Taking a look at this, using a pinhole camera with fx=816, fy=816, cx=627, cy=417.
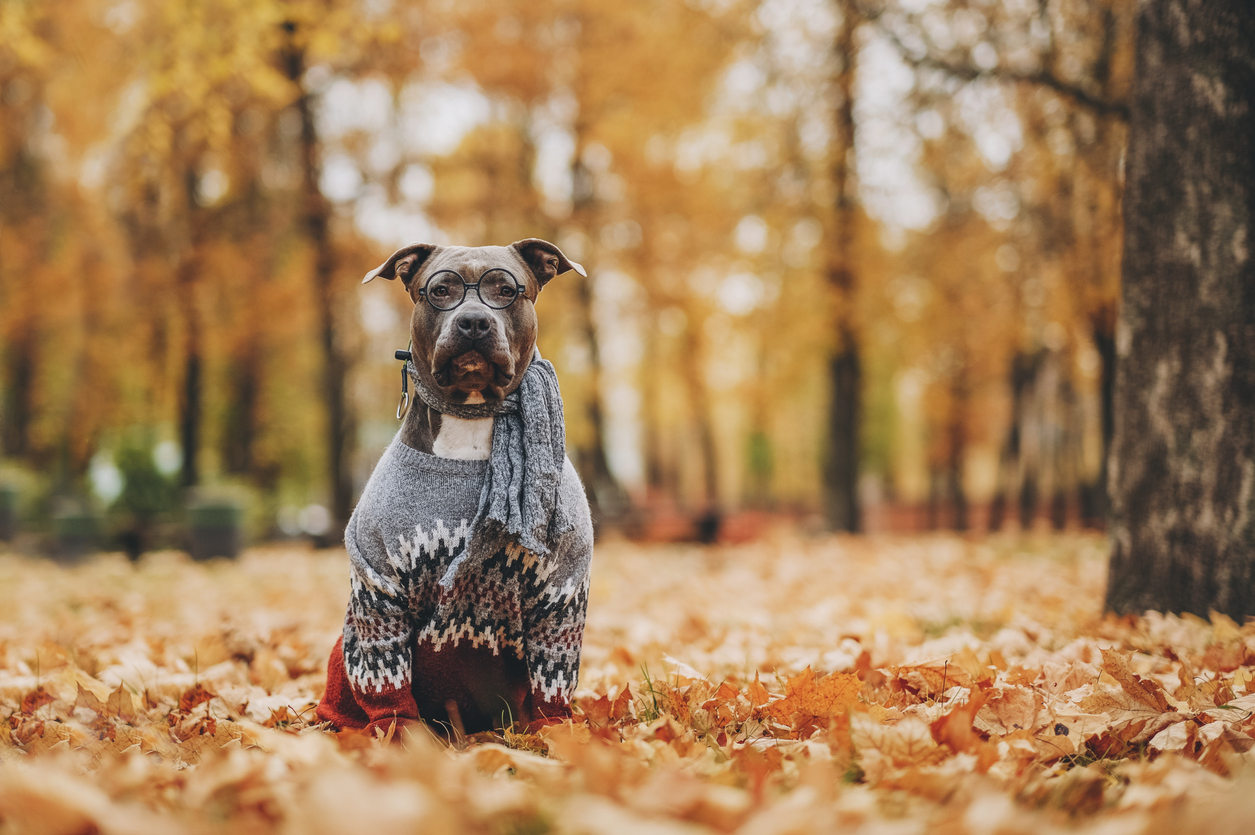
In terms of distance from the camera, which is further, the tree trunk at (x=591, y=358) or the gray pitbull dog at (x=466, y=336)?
the tree trunk at (x=591, y=358)

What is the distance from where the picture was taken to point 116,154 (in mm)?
9016

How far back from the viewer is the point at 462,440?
91.8 inches

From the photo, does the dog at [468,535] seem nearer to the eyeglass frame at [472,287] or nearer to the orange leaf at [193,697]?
the eyeglass frame at [472,287]

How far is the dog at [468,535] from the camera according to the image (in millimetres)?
2219

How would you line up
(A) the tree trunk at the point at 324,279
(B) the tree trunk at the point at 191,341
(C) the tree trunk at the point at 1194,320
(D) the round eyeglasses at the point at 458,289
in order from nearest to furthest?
(D) the round eyeglasses at the point at 458,289
(C) the tree trunk at the point at 1194,320
(A) the tree trunk at the point at 324,279
(B) the tree trunk at the point at 191,341

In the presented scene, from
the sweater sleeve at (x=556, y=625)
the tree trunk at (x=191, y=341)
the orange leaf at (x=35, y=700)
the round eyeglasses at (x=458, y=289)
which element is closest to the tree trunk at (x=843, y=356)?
the round eyeglasses at (x=458, y=289)

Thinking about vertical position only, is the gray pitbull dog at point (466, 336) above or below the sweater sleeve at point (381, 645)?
above

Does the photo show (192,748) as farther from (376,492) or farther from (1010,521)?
(1010,521)

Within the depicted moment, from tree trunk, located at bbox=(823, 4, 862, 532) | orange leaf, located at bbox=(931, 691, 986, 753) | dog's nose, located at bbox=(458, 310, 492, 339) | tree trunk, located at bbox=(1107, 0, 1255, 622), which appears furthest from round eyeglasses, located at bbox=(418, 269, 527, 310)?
tree trunk, located at bbox=(823, 4, 862, 532)

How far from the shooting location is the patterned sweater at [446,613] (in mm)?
2221

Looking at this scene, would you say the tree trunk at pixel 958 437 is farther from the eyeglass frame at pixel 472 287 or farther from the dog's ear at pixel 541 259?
the eyeglass frame at pixel 472 287

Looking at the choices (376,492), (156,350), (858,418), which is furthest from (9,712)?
(156,350)

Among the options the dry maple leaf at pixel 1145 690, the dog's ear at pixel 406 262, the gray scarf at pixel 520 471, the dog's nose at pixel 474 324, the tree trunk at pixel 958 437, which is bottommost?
the tree trunk at pixel 958 437

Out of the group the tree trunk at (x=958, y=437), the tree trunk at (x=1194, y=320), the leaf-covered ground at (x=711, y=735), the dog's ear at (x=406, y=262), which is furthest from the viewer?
the tree trunk at (x=958, y=437)
